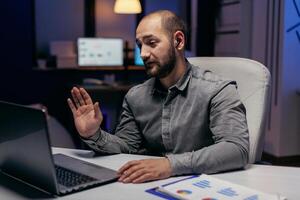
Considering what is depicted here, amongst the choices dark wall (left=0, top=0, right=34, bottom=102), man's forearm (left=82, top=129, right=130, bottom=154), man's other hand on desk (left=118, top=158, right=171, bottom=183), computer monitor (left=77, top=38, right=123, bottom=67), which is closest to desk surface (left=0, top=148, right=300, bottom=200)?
man's other hand on desk (left=118, top=158, right=171, bottom=183)

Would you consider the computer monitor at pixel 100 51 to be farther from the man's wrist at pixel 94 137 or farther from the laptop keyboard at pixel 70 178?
the laptop keyboard at pixel 70 178

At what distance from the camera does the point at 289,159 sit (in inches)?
159

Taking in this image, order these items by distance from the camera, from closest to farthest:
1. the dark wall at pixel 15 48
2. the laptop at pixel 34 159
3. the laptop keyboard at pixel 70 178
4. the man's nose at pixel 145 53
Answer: the laptop at pixel 34 159, the laptop keyboard at pixel 70 178, the man's nose at pixel 145 53, the dark wall at pixel 15 48

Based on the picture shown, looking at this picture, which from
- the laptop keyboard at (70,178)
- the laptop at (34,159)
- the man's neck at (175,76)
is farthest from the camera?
the man's neck at (175,76)

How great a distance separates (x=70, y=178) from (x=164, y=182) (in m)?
0.26

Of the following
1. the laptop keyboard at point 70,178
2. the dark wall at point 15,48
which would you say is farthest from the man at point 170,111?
the dark wall at point 15,48

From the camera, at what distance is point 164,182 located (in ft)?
3.85

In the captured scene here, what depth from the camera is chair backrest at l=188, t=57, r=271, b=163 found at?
5.24ft

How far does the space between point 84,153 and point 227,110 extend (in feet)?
1.70

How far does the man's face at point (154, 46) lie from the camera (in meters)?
1.53

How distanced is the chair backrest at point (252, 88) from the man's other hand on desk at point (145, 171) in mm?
469

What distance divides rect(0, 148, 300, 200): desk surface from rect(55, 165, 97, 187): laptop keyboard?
47 millimetres

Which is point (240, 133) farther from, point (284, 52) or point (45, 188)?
point (284, 52)

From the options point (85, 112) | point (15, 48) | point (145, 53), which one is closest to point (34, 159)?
point (85, 112)
